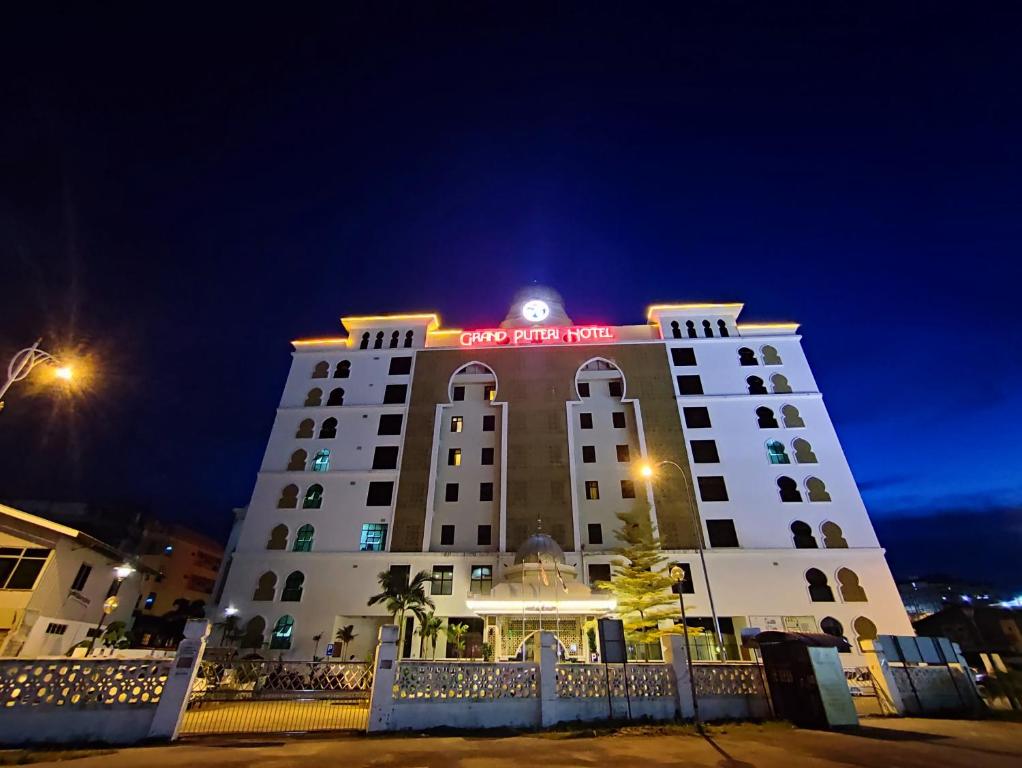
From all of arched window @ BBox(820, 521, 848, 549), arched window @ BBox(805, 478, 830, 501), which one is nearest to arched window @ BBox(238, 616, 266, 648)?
arched window @ BBox(820, 521, 848, 549)

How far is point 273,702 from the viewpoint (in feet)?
57.0

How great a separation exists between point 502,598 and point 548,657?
400 inches

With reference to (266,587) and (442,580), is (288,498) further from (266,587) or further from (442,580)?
(442,580)

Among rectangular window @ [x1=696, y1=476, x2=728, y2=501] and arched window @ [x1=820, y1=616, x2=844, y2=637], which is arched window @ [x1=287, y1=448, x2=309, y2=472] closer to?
rectangular window @ [x1=696, y1=476, x2=728, y2=501]

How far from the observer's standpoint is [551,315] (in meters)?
44.8

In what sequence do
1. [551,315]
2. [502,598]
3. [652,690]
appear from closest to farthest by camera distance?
[652,690], [502,598], [551,315]

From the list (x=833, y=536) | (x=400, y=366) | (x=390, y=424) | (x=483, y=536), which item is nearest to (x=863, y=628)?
(x=833, y=536)

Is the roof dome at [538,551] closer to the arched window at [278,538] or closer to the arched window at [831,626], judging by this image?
the arched window at [831,626]

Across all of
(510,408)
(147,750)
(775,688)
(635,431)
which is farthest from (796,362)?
(147,750)

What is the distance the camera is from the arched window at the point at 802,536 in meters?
30.5

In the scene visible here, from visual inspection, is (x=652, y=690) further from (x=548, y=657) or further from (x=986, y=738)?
(x=986, y=738)

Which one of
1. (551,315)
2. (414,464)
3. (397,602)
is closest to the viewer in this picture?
(397,602)

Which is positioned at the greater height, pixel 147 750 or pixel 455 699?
pixel 455 699

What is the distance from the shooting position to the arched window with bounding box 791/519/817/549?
30.5 meters
